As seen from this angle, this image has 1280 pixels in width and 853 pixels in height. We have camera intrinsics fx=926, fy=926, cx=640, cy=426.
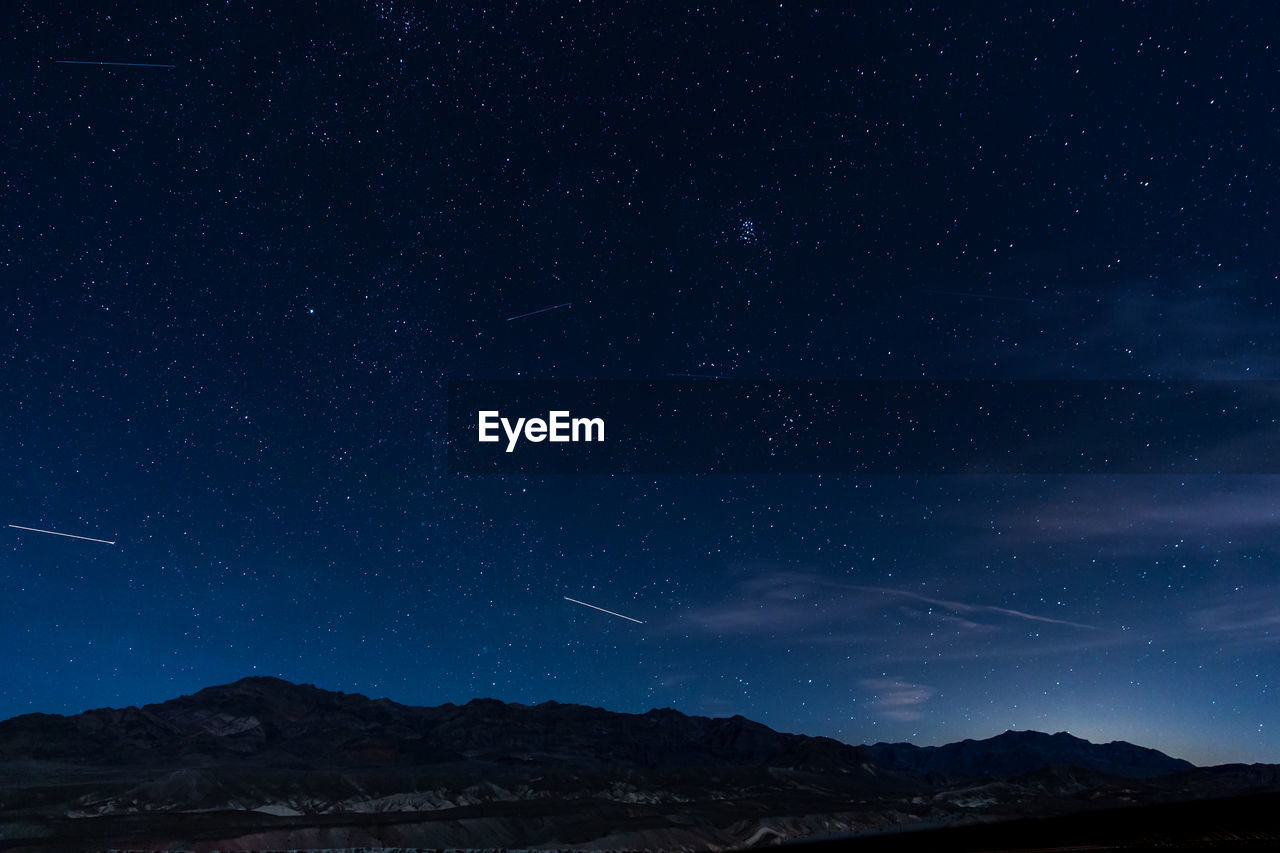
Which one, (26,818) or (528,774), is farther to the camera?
Result: (528,774)

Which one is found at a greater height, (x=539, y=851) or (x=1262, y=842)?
(x=1262, y=842)

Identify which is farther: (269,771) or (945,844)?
(269,771)

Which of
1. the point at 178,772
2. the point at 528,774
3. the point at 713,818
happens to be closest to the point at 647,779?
the point at 528,774

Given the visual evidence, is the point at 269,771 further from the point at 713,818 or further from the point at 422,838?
the point at 713,818

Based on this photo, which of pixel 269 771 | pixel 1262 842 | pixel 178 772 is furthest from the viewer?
pixel 269 771

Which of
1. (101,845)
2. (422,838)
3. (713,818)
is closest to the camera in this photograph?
(101,845)

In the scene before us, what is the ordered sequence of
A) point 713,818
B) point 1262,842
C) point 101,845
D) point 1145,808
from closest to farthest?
point 1262,842 → point 1145,808 → point 101,845 → point 713,818

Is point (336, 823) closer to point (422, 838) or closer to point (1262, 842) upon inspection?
point (422, 838)

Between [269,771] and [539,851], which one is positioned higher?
[269,771]

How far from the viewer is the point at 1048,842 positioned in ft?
11.5

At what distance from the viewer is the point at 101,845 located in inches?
4031

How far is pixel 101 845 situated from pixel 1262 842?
125182 mm

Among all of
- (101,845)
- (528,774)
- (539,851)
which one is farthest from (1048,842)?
(528,774)

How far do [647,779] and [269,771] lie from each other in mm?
69809
